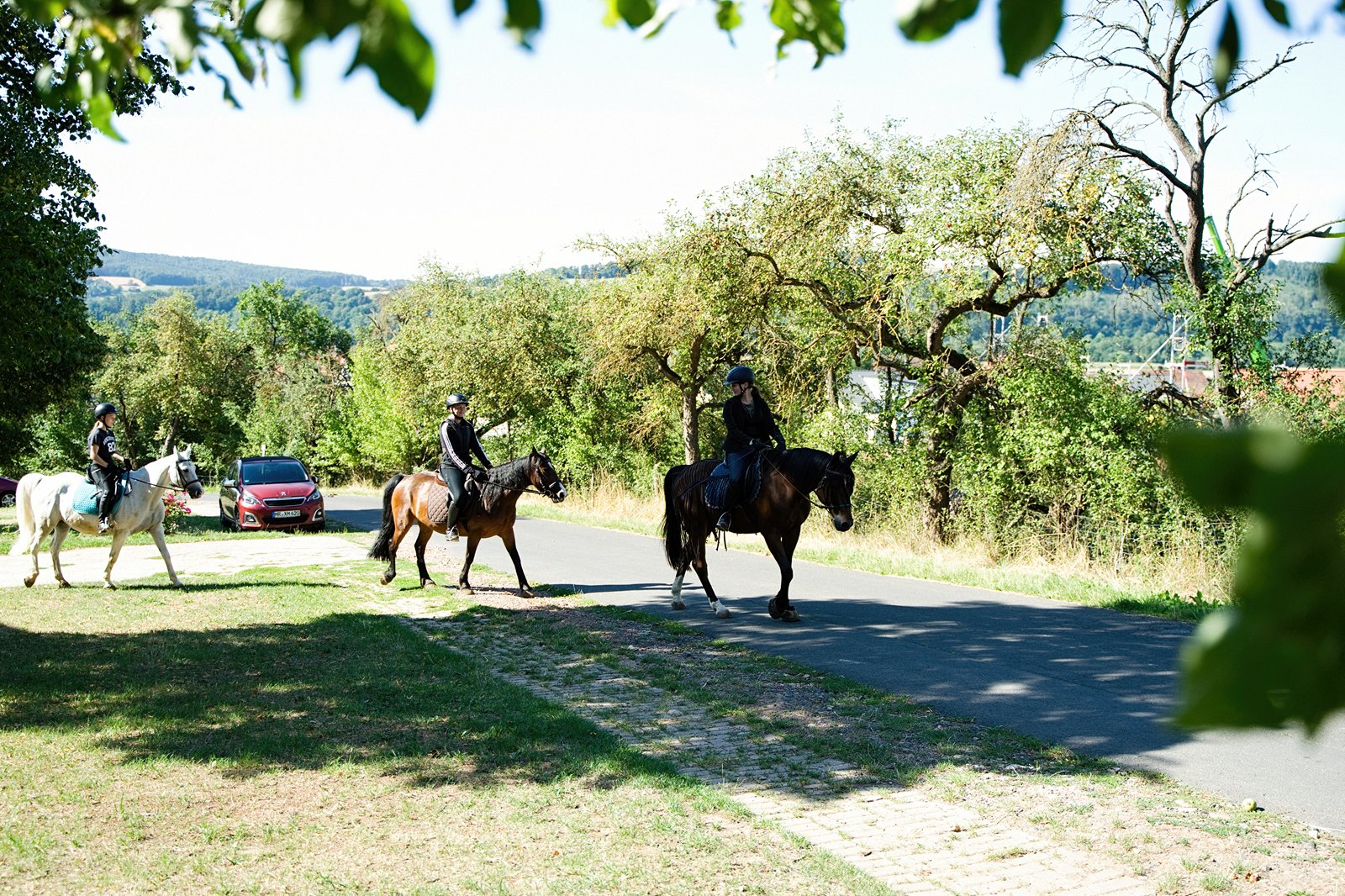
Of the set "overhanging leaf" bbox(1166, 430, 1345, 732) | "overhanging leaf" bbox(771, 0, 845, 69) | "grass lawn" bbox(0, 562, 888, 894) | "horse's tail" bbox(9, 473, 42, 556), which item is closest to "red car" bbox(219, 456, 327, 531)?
"horse's tail" bbox(9, 473, 42, 556)

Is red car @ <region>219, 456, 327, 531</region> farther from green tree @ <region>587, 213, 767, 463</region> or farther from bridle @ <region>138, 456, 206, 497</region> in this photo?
bridle @ <region>138, 456, 206, 497</region>

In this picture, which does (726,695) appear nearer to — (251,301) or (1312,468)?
(1312,468)

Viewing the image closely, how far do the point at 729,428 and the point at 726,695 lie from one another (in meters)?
4.38

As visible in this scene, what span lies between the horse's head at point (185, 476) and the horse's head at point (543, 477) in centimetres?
491

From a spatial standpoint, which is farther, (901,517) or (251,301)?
(251,301)

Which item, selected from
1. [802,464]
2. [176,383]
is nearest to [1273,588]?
[802,464]

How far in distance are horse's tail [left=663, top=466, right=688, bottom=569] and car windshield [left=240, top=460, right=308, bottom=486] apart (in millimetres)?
14920

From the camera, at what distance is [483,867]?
4906 mm

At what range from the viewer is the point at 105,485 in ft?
48.5

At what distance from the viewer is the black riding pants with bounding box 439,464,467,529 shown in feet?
43.9

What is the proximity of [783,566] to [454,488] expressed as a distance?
438cm

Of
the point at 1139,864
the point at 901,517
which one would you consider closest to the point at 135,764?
the point at 1139,864

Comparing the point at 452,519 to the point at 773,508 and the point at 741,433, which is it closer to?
the point at 741,433

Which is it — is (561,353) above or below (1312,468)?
above
